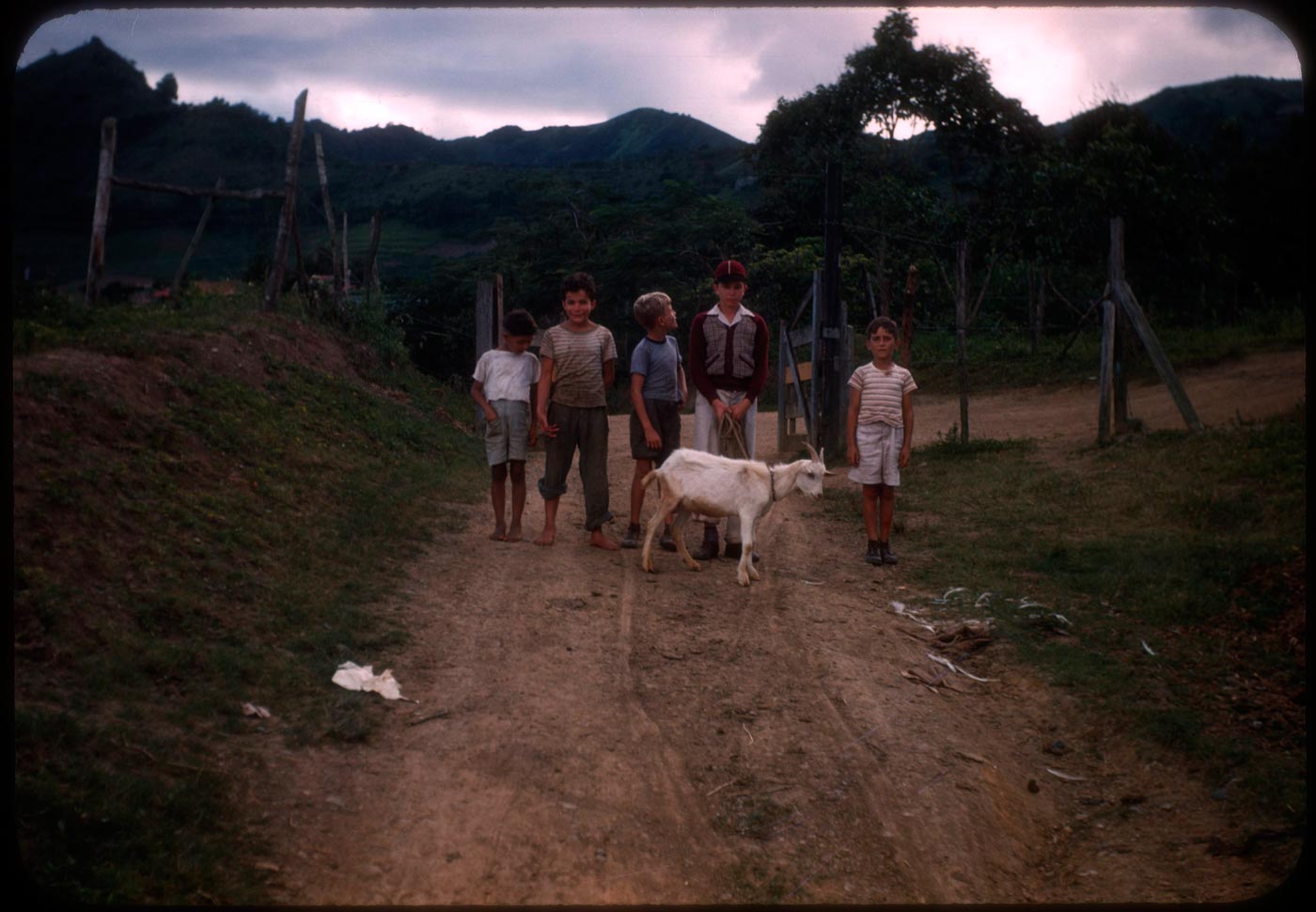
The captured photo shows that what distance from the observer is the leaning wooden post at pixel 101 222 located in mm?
9992

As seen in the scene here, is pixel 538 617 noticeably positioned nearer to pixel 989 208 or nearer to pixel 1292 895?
pixel 1292 895

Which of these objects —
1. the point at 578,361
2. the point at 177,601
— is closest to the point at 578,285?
the point at 578,361

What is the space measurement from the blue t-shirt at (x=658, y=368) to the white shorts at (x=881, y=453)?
1.47 m

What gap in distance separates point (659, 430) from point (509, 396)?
3.81 feet

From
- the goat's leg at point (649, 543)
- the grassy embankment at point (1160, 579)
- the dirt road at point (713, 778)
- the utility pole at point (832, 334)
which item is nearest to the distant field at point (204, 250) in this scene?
the dirt road at point (713, 778)

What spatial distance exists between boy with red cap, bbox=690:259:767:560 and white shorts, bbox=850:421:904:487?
0.86 meters

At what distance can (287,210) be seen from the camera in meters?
12.3

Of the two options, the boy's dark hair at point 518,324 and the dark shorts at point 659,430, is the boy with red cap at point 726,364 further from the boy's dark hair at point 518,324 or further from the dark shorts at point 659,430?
the boy's dark hair at point 518,324

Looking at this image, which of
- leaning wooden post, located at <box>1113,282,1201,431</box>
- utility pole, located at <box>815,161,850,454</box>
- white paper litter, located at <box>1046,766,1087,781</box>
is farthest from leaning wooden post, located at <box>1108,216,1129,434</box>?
white paper litter, located at <box>1046,766,1087,781</box>

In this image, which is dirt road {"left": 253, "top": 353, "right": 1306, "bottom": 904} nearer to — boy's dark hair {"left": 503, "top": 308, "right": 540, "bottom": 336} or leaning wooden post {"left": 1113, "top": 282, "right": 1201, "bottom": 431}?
boy's dark hair {"left": 503, "top": 308, "right": 540, "bottom": 336}

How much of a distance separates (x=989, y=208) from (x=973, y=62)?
4554mm

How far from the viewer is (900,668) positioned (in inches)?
199

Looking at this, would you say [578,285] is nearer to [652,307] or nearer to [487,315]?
[652,307]

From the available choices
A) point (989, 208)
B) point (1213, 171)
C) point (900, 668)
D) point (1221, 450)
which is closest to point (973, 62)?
point (989, 208)
